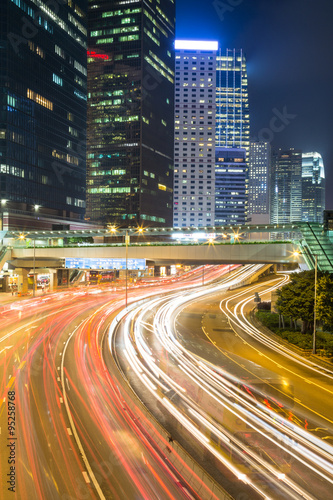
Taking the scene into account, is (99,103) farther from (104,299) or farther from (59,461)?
(59,461)

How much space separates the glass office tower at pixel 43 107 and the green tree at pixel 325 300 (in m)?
90.3

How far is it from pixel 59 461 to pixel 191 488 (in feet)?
16.5

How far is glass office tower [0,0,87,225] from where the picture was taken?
104 meters

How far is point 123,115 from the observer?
176 m

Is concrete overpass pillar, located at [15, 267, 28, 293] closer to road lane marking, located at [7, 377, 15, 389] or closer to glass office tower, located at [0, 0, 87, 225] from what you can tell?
glass office tower, located at [0, 0, 87, 225]

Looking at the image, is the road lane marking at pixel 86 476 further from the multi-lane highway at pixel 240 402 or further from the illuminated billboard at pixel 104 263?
the illuminated billboard at pixel 104 263

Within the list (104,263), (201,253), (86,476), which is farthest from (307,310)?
(104,263)

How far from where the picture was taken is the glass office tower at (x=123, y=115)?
175 m

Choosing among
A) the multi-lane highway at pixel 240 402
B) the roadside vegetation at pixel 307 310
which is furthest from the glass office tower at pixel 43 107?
the roadside vegetation at pixel 307 310

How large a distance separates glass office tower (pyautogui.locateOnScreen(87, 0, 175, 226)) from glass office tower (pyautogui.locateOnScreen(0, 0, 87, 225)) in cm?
4006

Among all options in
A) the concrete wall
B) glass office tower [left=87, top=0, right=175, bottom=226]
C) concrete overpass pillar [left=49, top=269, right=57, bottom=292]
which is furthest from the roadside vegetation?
glass office tower [left=87, top=0, right=175, bottom=226]

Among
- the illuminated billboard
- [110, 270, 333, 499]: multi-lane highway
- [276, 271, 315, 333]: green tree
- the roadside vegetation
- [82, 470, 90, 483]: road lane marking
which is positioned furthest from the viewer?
the illuminated billboard

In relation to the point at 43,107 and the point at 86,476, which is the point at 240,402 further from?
the point at 43,107

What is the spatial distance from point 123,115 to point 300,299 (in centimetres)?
16112
